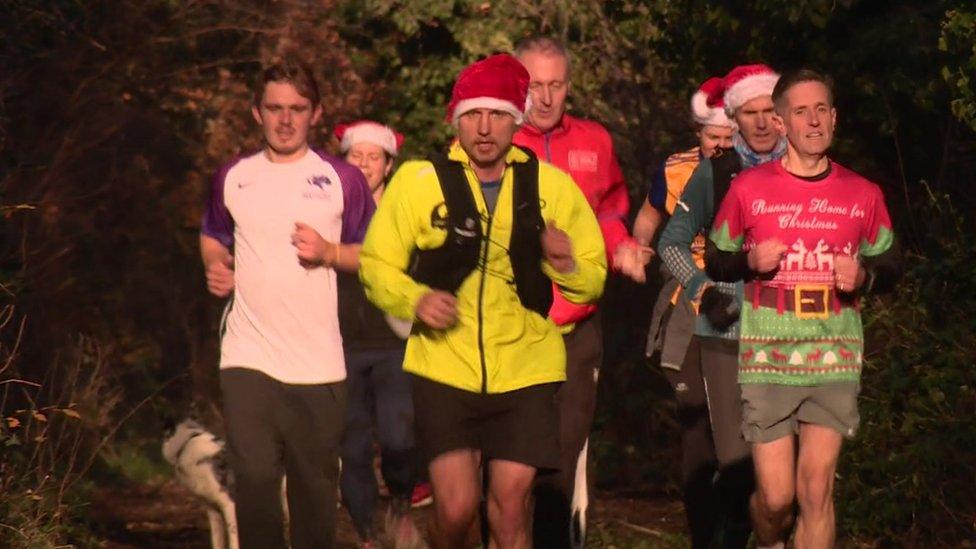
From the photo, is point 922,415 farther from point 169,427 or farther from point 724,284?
point 169,427

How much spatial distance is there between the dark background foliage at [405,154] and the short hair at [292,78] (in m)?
1.53

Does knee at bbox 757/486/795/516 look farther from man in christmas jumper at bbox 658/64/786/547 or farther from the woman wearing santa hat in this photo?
the woman wearing santa hat

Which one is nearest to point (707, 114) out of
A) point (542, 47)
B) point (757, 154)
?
point (757, 154)

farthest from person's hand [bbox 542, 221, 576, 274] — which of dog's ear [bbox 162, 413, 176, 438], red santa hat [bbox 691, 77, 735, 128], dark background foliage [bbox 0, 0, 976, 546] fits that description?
dog's ear [bbox 162, 413, 176, 438]

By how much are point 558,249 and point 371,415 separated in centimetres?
405

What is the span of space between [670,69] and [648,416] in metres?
2.56

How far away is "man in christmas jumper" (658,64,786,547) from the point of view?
9.39m

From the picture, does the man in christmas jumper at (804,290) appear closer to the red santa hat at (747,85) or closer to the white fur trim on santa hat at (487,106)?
the red santa hat at (747,85)

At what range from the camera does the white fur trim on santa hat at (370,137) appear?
1217cm

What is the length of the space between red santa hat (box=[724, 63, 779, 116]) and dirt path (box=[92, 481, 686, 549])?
319 centimetres

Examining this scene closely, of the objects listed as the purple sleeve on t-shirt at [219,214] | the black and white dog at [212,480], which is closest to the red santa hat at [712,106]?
the purple sleeve on t-shirt at [219,214]

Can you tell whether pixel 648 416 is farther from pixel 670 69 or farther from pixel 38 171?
pixel 38 171

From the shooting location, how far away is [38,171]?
1485cm

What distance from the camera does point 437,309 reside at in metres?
7.80
